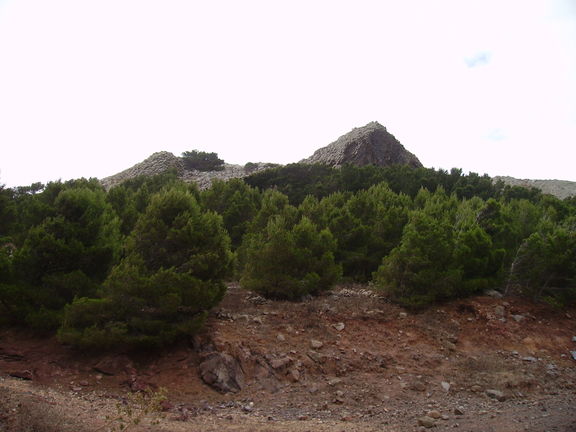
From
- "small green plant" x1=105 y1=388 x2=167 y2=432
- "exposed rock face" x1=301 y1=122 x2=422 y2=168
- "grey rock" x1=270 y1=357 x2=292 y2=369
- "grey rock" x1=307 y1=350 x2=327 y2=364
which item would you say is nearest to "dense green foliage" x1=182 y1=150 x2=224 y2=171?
"exposed rock face" x1=301 y1=122 x2=422 y2=168

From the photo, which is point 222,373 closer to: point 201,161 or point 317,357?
point 317,357

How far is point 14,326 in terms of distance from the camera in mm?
13016

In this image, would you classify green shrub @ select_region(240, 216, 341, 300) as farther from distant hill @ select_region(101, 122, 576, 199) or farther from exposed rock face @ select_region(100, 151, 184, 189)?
exposed rock face @ select_region(100, 151, 184, 189)

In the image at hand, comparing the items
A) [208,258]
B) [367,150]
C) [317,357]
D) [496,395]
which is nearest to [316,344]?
[317,357]

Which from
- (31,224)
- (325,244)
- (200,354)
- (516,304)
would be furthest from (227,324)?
(516,304)

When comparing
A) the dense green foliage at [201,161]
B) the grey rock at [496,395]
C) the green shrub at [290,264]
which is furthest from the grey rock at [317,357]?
the dense green foliage at [201,161]

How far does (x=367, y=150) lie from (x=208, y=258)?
5627 cm

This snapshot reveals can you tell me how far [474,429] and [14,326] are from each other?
13.5 m

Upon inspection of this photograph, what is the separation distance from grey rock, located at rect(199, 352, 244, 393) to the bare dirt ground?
42 mm

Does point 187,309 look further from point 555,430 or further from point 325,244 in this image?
point 555,430

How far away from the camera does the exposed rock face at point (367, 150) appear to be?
2569 inches

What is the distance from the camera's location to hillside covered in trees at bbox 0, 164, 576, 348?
1191 centimetres

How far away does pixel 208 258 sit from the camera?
1285 cm

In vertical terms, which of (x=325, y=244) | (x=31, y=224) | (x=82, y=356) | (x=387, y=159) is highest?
(x=387, y=159)
